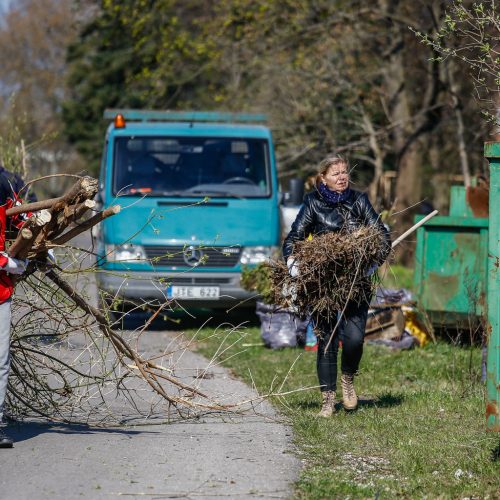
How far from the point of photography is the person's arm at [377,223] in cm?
686

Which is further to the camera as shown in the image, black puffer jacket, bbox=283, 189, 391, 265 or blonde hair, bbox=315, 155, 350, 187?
blonde hair, bbox=315, 155, 350, 187

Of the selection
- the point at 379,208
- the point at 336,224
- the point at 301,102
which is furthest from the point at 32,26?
the point at 336,224

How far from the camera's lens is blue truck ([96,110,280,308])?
39.5 feet

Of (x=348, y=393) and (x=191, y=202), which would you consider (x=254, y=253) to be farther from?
(x=348, y=393)

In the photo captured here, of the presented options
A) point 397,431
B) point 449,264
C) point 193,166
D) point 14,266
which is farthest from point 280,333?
point 14,266

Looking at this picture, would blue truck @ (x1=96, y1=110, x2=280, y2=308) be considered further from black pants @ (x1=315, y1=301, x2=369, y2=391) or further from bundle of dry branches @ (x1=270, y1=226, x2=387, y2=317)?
bundle of dry branches @ (x1=270, y1=226, x2=387, y2=317)

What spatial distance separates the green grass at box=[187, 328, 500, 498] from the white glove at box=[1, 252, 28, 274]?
141cm

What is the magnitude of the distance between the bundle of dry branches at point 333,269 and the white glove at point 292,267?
21 mm

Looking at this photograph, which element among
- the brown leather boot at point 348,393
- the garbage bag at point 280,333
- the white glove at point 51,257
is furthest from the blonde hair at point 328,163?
the garbage bag at point 280,333

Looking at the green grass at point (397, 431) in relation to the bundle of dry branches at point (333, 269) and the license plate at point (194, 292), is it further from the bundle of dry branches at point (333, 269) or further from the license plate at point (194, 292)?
the license plate at point (194, 292)

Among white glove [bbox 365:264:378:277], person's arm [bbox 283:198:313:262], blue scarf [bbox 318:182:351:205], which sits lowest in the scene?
white glove [bbox 365:264:378:277]

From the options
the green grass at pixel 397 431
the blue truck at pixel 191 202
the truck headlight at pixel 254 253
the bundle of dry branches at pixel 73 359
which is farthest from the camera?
the truck headlight at pixel 254 253

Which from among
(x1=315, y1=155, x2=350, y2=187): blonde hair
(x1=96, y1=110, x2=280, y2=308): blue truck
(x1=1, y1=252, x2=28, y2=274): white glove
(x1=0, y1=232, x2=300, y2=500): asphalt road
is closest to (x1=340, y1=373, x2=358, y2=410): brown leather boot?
(x1=0, y1=232, x2=300, y2=500): asphalt road

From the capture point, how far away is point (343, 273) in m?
6.82
